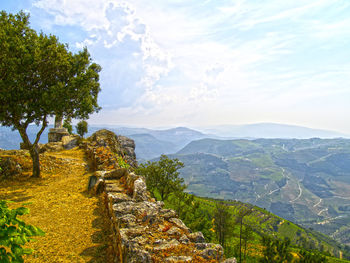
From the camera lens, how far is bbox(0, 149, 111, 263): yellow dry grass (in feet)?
38.7

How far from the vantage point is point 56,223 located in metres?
14.9

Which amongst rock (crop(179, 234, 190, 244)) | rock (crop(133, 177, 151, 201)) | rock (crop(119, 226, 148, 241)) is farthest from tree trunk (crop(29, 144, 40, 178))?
rock (crop(179, 234, 190, 244))

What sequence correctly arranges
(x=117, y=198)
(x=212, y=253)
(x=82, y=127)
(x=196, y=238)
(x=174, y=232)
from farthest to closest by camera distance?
(x=82, y=127)
(x=117, y=198)
(x=174, y=232)
(x=196, y=238)
(x=212, y=253)

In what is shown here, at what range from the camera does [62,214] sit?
16281 mm

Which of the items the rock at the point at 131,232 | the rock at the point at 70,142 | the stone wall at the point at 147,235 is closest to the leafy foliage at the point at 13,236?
the stone wall at the point at 147,235

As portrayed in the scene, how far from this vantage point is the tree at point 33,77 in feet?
66.6

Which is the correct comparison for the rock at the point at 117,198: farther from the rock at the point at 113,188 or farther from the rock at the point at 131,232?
the rock at the point at 131,232

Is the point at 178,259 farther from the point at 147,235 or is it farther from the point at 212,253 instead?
the point at 147,235

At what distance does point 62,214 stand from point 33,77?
16291 millimetres

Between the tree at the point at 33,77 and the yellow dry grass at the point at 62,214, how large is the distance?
10.6 ft

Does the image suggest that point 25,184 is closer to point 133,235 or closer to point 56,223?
point 56,223

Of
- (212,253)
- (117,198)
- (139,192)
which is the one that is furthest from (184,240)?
(117,198)

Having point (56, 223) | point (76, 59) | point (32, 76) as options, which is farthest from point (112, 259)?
point (76, 59)

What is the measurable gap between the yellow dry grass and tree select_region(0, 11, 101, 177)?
127 inches
